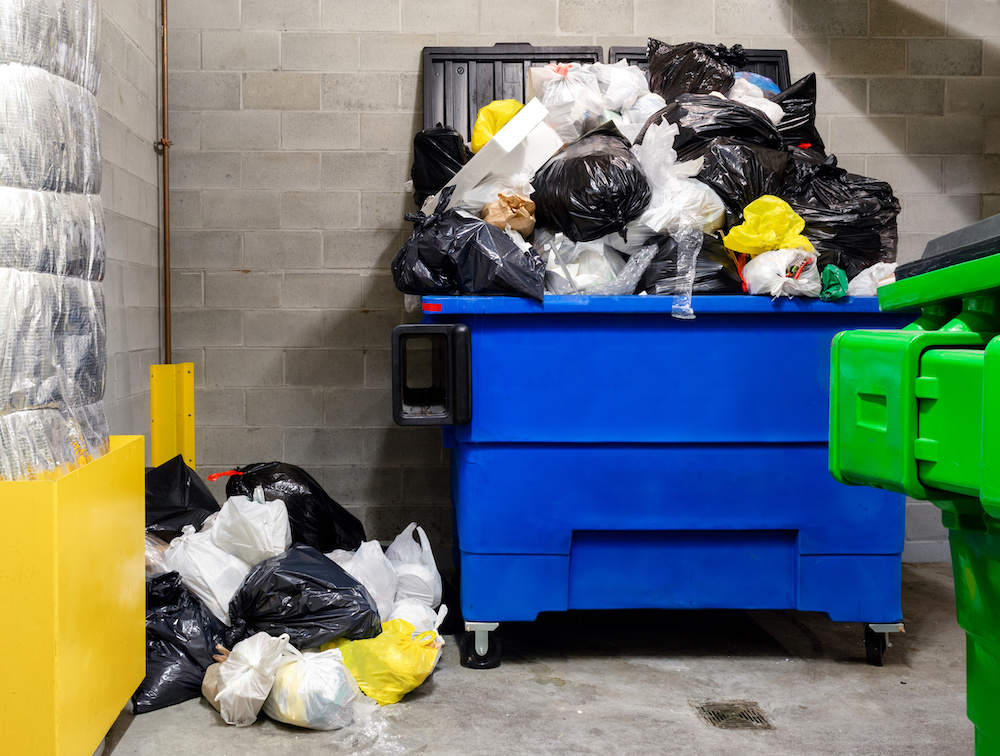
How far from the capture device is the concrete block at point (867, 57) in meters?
3.67

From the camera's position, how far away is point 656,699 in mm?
2322

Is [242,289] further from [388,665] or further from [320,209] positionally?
[388,665]

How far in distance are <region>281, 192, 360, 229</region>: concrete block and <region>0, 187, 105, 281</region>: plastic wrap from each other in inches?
67.7

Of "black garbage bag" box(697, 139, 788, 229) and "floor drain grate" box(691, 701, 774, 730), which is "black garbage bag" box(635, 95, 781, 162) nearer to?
"black garbage bag" box(697, 139, 788, 229)

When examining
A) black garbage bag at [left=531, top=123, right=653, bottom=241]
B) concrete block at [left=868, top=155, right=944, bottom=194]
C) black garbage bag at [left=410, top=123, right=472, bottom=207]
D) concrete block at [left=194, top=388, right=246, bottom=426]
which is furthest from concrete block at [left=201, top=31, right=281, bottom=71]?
concrete block at [left=868, top=155, right=944, bottom=194]

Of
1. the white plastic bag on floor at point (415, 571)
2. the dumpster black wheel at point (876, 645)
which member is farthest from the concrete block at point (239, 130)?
the dumpster black wheel at point (876, 645)

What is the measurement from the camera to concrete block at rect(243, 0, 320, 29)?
3.55 meters

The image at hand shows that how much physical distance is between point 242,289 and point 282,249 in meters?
0.25

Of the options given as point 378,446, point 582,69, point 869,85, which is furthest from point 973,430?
point 869,85

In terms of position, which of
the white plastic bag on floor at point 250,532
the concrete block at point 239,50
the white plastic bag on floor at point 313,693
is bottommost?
the white plastic bag on floor at point 313,693

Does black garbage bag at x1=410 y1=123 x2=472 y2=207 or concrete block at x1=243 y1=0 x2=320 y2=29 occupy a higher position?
concrete block at x1=243 y1=0 x2=320 y2=29

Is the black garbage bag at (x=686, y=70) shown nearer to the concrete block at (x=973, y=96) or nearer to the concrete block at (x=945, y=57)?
the concrete block at (x=945, y=57)

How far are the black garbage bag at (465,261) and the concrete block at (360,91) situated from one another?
1373 mm

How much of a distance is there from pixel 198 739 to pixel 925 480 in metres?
1.84
